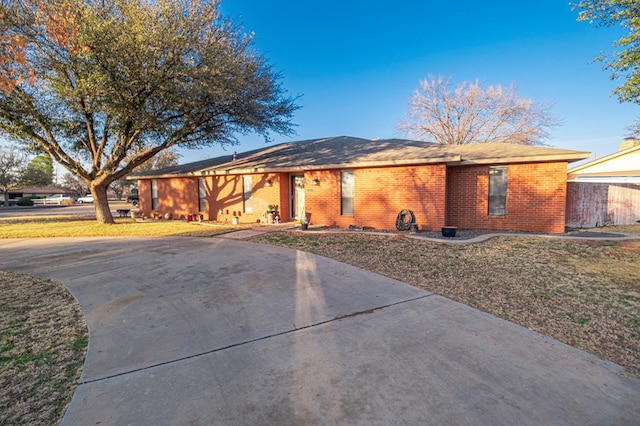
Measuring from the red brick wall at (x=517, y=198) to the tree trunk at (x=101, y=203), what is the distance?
15271mm

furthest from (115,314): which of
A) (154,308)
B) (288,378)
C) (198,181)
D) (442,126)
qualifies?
(442,126)

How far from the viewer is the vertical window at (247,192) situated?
14.1 metres

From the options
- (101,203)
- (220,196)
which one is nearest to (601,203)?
(220,196)

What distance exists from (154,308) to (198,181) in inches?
505

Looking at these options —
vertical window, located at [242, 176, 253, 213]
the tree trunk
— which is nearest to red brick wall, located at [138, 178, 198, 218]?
the tree trunk

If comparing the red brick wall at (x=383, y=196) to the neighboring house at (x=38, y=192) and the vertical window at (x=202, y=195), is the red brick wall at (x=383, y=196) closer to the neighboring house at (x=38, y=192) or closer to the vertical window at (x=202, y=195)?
the vertical window at (x=202, y=195)

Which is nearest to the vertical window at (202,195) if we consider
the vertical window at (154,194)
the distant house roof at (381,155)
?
the distant house roof at (381,155)

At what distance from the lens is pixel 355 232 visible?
10.2 meters

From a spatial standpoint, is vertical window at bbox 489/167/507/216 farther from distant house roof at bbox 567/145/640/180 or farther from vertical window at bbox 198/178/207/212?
distant house roof at bbox 567/145/640/180

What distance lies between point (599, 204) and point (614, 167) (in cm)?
1285

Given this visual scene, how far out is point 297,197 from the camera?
13.5 m

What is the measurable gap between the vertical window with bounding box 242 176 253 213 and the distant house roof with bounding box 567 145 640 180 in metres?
21.4

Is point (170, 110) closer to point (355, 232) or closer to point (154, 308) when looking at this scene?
point (355, 232)

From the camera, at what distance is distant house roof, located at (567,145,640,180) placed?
765 inches
